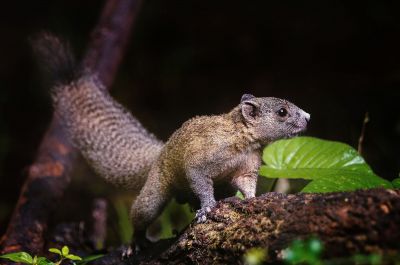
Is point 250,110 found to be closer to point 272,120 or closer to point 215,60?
point 272,120

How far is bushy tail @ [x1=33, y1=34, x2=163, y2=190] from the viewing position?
16.4ft

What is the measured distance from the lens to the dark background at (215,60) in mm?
8406

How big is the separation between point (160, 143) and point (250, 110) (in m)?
1.56

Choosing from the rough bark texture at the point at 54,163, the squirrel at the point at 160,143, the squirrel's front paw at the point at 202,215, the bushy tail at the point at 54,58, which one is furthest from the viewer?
the bushy tail at the point at 54,58

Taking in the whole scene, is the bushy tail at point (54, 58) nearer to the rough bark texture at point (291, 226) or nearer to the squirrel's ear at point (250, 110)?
the squirrel's ear at point (250, 110)

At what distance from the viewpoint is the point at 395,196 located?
2287 mm

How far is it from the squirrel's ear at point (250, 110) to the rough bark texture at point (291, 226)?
969mm

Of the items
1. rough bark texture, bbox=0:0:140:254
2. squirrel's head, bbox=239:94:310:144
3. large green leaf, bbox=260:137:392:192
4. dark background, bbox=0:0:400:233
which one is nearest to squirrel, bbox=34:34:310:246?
squirrel's head, bbox=239:94:310:144

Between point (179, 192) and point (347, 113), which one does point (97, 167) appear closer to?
point (179, 192)

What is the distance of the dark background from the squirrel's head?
4.06 metres

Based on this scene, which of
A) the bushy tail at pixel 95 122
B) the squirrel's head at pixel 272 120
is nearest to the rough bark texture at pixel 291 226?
the squirrel's head at pixel 272 120

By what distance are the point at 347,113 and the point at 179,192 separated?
4610 mm

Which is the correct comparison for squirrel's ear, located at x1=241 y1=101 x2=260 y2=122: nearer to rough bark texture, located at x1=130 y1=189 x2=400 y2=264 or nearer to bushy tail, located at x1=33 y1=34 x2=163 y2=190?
rough bark texture, located at x1=130 y1=189 x2=400 y2=264

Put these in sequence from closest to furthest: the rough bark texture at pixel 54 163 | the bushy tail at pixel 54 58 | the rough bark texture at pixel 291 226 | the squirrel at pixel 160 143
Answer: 1. the rough bark texture at pixel 291 226
2. the squirrel at pixel 160 143
3. the rough bark texture at pixel 54 163
4. the bushy tail at pixel 54 58
